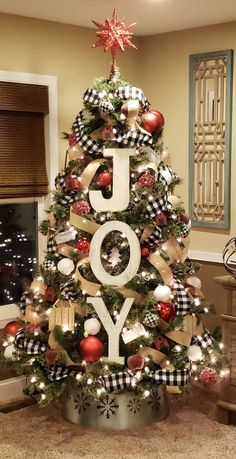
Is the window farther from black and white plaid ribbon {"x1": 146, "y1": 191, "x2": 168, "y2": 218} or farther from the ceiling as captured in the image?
black and white plaid ribbon {"x1": 146, "y1": 191, "x2": 168, "y2": 218}

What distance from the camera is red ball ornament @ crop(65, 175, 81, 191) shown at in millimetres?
3779

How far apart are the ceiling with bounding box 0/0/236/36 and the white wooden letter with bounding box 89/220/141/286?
130 cm

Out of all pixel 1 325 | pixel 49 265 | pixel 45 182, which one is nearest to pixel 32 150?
pixel 45 182

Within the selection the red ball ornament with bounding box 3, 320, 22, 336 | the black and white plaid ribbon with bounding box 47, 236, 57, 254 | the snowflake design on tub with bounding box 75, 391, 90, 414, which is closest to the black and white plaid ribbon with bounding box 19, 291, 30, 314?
the red ball ornament with bounding box 3, 320, 22, 336

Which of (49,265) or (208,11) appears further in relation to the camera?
(208,11)

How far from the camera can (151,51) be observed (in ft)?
16.2

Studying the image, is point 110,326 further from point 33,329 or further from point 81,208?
point 81,208

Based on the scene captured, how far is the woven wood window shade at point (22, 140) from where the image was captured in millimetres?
4168

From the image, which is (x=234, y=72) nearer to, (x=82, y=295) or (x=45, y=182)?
(x=45, y=182)

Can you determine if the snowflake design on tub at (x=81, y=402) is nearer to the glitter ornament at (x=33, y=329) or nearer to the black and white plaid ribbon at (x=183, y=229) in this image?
the glitter ornament at (x=33, y=329)

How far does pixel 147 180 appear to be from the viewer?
3.66 m

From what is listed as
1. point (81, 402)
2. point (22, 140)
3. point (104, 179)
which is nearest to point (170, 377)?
point (81, 402)

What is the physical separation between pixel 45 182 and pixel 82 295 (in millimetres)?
988

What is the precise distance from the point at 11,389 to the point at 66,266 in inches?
44.4
